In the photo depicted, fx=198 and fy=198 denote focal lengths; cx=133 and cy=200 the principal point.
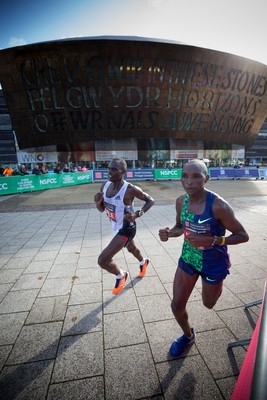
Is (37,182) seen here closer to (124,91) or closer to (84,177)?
(84,177)

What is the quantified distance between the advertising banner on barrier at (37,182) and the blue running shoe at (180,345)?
16038 millimetres

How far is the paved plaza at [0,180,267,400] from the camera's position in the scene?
6.51 feet

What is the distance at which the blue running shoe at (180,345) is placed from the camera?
7.39 feet

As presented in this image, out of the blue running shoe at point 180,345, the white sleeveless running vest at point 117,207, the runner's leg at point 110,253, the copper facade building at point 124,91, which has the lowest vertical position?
the blue running shoe at point 180,345

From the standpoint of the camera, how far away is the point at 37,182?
16.9 metres

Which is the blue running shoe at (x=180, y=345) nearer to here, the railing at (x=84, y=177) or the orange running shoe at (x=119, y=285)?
the orange running shoe at (x=119, y=285)

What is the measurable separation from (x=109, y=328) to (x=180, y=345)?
953 mm

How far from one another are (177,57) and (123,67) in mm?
8989

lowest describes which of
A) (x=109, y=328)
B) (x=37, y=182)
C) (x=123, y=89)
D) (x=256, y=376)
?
(x=109, y=328)

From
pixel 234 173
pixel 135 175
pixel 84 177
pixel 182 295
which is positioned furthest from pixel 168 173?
pixel 182 295

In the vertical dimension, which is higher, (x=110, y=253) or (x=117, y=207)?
(x=117, y=207)

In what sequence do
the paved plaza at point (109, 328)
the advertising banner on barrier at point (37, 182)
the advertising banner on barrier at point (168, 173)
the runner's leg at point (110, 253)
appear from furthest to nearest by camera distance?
the advertising banner on barrier at point (168, 173), the advertising banner on barrier at point (37, 182), the runner's leg at point (110, 253), the paved plaza at point (109, 328)

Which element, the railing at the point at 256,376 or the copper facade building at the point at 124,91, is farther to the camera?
the copper facade building at the point at 124,91

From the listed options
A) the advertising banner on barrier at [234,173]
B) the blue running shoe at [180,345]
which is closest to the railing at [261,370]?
the blue running shoe at [180,345]
